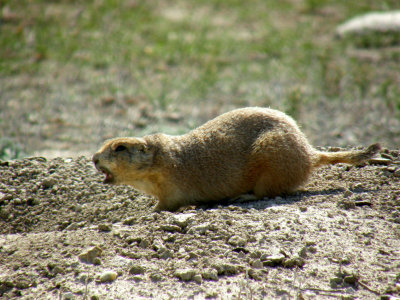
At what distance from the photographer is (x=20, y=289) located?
4.30 m

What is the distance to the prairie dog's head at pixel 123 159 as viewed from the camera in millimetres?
5625

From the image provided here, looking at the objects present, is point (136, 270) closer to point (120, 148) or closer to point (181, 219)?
point (181, 219)

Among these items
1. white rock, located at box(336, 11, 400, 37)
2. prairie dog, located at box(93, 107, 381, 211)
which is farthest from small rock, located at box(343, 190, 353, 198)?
white rock, located at box(336, 11, 400, 37)

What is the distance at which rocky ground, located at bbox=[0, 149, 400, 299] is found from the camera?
13.4 ft

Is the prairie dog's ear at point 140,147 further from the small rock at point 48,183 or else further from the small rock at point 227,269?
the small rock at point 227,269

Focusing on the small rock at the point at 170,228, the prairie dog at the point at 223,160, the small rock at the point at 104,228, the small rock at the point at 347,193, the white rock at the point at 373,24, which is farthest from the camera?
the white rock at the point at 373,24

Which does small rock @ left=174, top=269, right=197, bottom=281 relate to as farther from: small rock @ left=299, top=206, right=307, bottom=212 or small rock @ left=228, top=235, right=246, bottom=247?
small rock @ left=299, top=206, right=307, bottom=212

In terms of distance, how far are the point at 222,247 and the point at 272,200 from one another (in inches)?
46.1

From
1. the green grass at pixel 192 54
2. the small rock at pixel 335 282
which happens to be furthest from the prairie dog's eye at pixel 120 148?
the green grass at pixel 192 54

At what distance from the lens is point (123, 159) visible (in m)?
5.68

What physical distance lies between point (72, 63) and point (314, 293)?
9314mm

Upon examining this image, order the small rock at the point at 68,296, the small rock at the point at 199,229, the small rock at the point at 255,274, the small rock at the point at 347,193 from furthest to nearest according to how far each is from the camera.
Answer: the small rock at the point at 347,193 < the small rock at the point at 199,229 < the small rock at the point at 255,274 < the small rock at the point at 68,296

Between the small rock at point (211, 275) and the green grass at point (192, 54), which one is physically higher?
the green grass at point (192, 54)

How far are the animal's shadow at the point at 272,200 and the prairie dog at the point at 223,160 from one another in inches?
3.1
